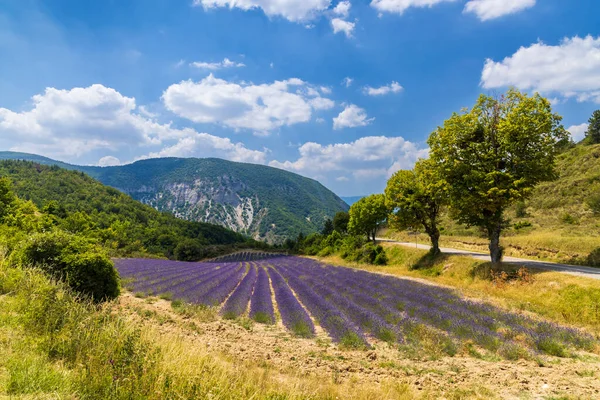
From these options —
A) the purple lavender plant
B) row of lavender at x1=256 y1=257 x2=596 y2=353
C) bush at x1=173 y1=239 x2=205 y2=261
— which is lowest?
bush at x1=173 y1=239 x2=205 y2=261

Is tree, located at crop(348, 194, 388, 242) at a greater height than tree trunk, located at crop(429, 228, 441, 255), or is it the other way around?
tree, located at crop(348, 194, 388, 242)

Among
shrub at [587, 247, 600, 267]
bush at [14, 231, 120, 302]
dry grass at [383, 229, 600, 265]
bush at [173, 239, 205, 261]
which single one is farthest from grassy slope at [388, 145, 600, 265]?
bush at [173, 239, 205, 261]

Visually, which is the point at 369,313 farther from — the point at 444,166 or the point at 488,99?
the point at 488,99

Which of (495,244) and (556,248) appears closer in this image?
(495,244)

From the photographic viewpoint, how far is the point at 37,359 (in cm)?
421

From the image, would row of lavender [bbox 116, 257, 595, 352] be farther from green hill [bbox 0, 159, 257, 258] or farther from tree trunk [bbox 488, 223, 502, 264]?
green hill [bbox 0, 159, 257, 258]

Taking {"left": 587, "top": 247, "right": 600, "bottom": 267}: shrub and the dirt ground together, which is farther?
{"left": 587, "top": 247, "right": 600, "bottom": 267}: shrub

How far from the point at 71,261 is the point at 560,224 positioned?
179ft

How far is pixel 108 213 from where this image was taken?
316 ft

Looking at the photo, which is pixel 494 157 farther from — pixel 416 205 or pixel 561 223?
pixel 561 223

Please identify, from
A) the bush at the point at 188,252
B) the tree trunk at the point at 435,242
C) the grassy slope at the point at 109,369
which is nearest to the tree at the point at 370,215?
the tree trunk at the point at 435,242

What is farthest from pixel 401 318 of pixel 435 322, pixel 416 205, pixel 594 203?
pixel 594 203

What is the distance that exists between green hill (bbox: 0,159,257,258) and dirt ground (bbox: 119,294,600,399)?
6773cm

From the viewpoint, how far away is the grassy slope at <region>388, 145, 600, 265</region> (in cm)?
2298
